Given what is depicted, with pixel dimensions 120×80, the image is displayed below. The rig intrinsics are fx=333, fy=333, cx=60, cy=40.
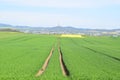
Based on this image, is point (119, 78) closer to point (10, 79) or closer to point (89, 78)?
point (89, 78)

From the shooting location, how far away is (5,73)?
2402 cm

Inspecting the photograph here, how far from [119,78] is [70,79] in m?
3.76

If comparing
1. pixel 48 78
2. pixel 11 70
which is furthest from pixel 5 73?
pixel 48 78

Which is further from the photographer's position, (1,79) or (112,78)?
(112,78)

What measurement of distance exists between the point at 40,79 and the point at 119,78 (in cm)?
579

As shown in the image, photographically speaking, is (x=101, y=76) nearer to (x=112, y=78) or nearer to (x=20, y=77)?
(x=112, y=78)

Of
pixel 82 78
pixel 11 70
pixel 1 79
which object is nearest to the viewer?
pixel 1 79

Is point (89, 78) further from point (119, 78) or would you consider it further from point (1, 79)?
point (1, 79)

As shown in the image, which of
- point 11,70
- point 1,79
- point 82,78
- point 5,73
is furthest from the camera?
point 11,70

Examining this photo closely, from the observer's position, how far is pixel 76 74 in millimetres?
24219

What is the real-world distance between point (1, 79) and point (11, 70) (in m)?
4.64

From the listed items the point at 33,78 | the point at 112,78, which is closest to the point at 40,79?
the point at 33,78

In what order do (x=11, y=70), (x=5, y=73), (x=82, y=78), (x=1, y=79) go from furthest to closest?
(x=11, y=70) → (x=5, y=73) → (x=82, y=78) → (x=1, y=79)

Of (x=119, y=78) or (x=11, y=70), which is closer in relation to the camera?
(x=119, y=78)
